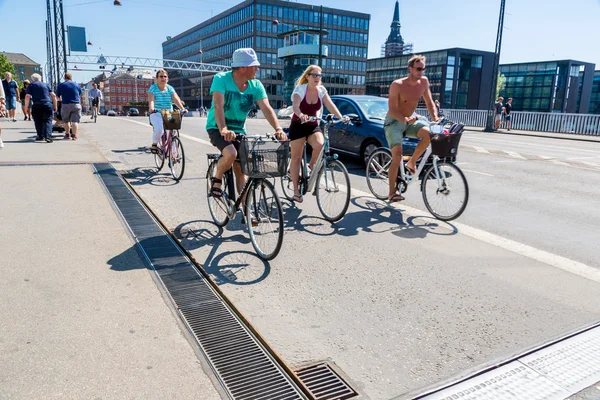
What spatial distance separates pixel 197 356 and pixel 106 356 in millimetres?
497

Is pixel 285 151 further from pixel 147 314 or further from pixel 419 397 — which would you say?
pixel 419 397

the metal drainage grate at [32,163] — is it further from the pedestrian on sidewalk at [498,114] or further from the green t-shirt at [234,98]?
the pedestrian on sidewalk at [498,114]

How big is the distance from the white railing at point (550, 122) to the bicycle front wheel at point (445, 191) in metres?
21.2

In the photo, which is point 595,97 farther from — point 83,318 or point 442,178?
point 83,318

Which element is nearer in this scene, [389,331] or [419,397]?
[419,397]

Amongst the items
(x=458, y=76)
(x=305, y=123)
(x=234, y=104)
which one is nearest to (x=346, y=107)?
(x=305, y=123)

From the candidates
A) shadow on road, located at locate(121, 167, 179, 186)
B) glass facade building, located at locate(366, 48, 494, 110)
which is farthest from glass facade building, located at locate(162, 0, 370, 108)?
shadow on road, located at locate(121, 167, 179, 186)

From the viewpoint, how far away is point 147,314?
9.98ft

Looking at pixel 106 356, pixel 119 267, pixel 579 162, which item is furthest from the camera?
pixel 579 162

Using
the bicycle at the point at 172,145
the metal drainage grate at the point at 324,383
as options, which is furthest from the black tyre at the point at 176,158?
the metal drainage grate at the point at 324,383

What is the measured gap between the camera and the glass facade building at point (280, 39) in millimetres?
93000

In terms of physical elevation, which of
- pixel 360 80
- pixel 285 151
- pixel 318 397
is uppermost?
pixel 360 80

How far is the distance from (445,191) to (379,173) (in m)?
1.30

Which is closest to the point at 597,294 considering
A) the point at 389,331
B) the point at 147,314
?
the point at 389,331
